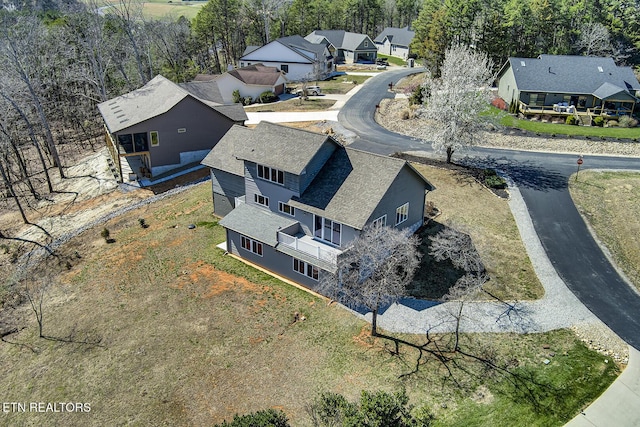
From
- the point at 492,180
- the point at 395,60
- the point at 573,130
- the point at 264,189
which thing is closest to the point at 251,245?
the point at 264,189

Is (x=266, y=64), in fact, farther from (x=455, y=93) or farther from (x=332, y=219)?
(x=332, y=219)

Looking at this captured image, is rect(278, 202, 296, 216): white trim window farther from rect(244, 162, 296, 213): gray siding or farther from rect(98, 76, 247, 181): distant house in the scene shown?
rect(98, 76, 247, 181): distant house

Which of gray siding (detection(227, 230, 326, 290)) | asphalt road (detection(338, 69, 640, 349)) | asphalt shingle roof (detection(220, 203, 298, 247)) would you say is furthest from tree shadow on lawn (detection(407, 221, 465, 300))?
asphalt shingle roof (detection(220, 203, 298, 247))

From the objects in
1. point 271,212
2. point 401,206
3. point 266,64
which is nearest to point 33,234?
point 271,212

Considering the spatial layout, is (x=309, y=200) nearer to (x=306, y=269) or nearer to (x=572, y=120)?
(x=306, y=269)

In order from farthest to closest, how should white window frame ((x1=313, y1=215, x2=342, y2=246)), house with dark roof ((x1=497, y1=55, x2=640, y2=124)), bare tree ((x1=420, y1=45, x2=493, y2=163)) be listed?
house with dark roof ((x1=497, y1=55, x2=640, y2=124)), bare tree ((x1=420, y1=45, x2=493, y2=163)), white window frame ((x1=313, y1=215, x2=342, y2=246))
